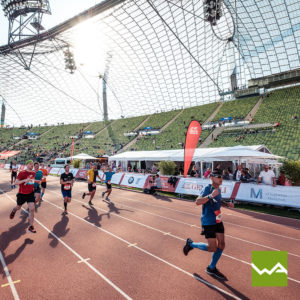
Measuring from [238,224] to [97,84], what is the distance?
6365 cm

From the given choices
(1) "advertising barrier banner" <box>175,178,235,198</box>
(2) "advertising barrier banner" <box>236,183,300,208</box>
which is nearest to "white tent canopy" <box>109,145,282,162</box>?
(1) "advertising barrier banner" <box>175,178,235,198</box>

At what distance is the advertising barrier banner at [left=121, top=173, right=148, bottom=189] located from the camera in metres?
16.7

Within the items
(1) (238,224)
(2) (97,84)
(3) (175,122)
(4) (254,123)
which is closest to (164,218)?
(1) (238,224)

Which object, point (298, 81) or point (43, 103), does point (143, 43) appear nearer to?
point (298, 81)

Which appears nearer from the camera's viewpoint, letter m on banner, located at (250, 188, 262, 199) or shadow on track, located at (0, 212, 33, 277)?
shadow on track, located at (0, 212, 33, 277)

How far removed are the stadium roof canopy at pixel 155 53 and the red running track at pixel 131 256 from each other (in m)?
25.2

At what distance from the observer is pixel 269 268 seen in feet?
15.4

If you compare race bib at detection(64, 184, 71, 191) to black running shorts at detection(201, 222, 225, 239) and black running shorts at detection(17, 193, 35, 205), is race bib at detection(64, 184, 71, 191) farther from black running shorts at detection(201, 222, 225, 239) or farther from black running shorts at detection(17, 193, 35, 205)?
black running shorts at detection(201, 222, 225, 239)

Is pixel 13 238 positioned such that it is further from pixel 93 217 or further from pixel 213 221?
pixel 213 221

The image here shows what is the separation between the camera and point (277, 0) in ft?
→ 115

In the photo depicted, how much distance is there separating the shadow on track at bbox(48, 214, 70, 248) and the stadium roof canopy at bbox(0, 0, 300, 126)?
1026 inches

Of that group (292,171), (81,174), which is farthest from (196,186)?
(81,174)

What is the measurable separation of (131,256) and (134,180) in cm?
1257

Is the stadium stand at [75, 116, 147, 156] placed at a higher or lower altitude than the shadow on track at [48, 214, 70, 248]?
higher
